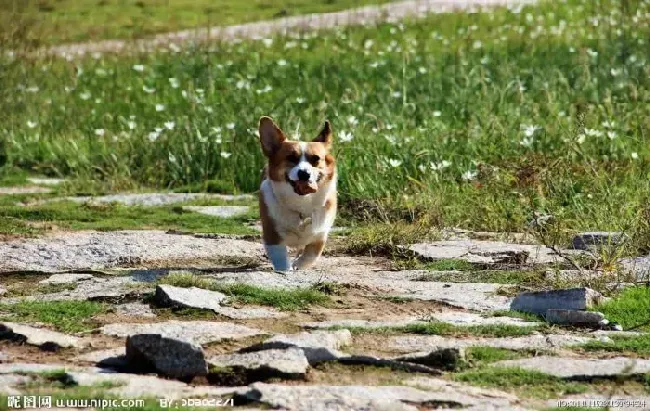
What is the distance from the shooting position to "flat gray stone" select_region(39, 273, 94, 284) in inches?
300

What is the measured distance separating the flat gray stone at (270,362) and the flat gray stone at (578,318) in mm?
1688

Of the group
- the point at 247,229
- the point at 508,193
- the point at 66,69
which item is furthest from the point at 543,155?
the point at 66,69

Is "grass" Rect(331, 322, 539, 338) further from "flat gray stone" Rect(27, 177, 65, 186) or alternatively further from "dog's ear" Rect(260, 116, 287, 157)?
"flat gray stone" Rect(27, 177, 65, 186)

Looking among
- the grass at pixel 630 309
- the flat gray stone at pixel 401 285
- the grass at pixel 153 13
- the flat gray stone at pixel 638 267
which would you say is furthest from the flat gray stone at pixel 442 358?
the grass at pixel 153 13

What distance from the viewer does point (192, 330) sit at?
6.19 meters

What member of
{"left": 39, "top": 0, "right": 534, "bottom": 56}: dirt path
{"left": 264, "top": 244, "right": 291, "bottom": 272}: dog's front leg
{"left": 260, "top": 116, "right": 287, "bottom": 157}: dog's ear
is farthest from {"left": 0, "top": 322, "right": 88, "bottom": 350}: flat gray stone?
{"left": 39, "top": 0, "right": 534, "bottom": 56}: dirt path

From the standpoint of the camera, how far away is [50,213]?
1048 centimetres

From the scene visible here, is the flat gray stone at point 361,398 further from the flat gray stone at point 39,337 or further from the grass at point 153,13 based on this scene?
the grass at point 153,13

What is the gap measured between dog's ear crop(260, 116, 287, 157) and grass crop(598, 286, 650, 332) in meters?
2.24

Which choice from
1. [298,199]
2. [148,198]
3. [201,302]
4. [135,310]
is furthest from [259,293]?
[148,198]

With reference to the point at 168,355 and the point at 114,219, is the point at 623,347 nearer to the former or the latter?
the point at 168,355

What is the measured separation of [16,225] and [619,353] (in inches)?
202

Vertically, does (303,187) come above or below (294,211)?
above

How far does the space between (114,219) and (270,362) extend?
5223 millimetres
